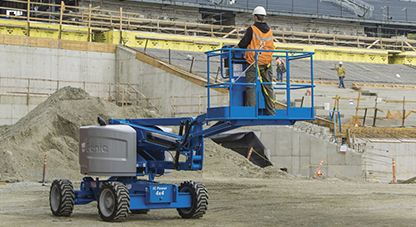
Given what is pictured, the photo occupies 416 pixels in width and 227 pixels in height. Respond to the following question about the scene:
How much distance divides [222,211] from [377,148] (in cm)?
1435

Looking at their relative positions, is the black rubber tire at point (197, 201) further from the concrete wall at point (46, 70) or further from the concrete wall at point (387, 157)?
the concrete wall at point (46, 70)

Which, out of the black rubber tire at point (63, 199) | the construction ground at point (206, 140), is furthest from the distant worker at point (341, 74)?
the black rubber tire at point (63, 199)

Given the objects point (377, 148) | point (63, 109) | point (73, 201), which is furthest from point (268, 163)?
point (73, 201)

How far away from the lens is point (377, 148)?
77.0 feet

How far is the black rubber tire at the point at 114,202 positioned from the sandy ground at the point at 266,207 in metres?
0.17

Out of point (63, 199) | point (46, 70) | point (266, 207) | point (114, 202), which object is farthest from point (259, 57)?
point (46, 70)

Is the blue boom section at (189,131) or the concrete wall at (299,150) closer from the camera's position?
the blue boom section at (189,131)

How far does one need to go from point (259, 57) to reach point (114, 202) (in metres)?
3.43

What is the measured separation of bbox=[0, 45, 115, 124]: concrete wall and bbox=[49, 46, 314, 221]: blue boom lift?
1725 cm

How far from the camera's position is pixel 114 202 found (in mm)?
9055

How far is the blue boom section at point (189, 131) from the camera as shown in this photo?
877cm

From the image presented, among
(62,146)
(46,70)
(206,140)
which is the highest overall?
(46,70)

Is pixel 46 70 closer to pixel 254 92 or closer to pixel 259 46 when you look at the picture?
pixel 259 46

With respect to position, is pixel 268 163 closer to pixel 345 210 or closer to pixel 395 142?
pixel 395 142
